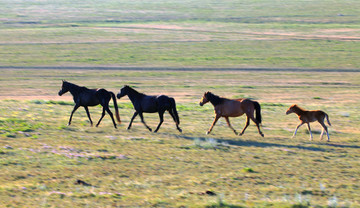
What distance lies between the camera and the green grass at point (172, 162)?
399 inches

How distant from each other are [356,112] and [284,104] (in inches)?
148

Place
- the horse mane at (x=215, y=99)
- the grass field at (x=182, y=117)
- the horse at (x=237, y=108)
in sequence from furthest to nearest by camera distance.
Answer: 1. the horse mane at (x=215, y=99)
2. the horse at (x=237, y=108)
3. the grass field at (x=182, y=117)

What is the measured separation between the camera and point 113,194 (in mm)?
10148

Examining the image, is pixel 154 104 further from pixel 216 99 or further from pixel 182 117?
pixel 182 117

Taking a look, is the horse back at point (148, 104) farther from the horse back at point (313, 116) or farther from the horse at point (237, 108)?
the horse back at point (313, 116)

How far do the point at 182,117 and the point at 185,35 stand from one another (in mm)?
46759

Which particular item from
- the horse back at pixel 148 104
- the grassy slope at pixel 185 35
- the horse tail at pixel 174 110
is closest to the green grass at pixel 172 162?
the horse tail at pixel 174 110

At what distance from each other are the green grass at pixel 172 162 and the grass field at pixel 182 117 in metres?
0.04

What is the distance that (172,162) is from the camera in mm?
12961

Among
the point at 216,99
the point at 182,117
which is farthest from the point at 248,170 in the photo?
the point at 182,117

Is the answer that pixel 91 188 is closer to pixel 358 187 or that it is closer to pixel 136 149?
pixel 136 149

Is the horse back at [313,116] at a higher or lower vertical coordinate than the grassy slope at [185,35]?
lower

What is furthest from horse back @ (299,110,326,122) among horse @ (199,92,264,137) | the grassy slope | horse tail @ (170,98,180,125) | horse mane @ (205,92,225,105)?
the grassy slope

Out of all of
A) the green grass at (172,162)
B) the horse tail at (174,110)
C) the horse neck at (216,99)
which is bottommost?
the green grass at (172,162)
